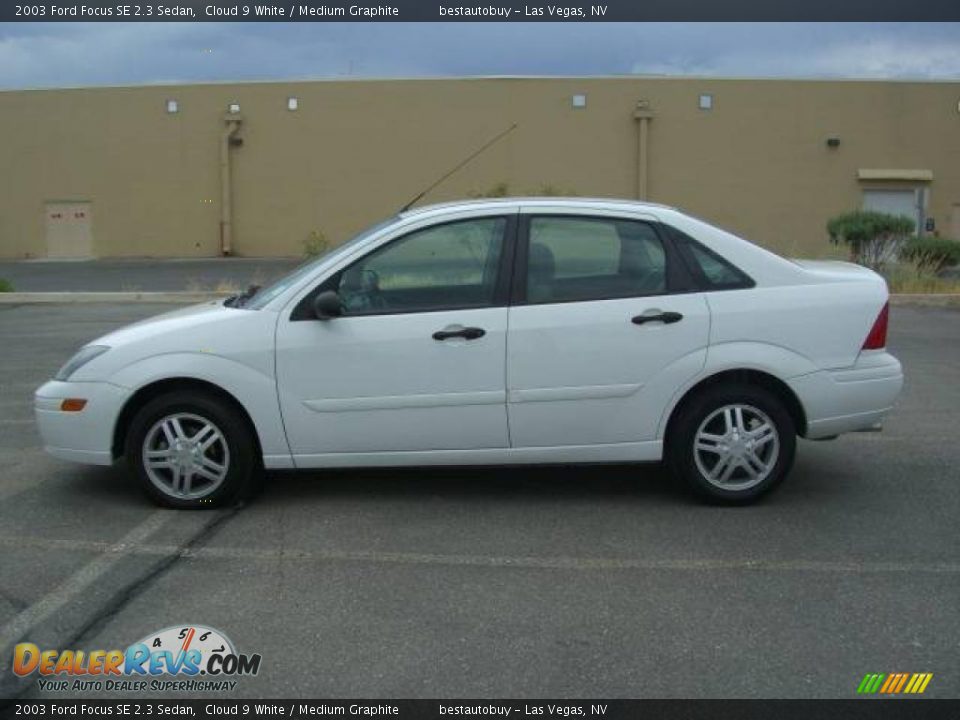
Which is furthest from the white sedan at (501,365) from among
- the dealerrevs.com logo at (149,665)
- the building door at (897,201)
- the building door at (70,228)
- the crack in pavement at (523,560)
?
the building door at (70,228)

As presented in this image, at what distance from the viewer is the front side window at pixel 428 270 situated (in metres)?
5.46

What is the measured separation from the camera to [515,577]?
458 centimetres

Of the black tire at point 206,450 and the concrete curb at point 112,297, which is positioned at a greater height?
the concrete curb at point 112,297

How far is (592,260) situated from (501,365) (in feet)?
2.53

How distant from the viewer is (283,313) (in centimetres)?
543

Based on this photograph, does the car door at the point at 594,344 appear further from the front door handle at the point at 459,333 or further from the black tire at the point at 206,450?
the black tire at the point at 206,450

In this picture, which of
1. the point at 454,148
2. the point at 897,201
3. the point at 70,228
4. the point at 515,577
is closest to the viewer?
the point at 515,577

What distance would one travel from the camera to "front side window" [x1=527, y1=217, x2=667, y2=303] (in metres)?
5.48

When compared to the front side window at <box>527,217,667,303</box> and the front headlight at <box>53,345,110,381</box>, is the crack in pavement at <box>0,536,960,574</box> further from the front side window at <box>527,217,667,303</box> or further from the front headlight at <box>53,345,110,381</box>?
the front side window at <box>527,217,667,303</box>

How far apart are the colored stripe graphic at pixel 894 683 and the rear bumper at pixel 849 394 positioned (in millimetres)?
2058

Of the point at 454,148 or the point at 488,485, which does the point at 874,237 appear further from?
the point at 454,148

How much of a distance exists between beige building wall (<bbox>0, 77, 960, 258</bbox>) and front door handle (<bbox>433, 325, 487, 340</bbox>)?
84.3 ft

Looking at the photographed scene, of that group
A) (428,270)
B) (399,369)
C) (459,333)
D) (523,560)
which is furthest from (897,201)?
(523,560)

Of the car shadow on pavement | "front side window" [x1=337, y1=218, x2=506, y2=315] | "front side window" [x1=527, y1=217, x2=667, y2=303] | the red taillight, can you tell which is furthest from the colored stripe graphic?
"front side window" [x1=337, y1=218, x2=506, y2=315]
